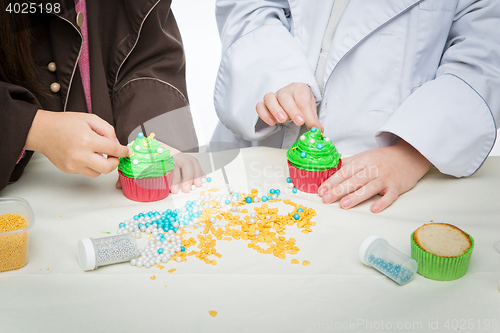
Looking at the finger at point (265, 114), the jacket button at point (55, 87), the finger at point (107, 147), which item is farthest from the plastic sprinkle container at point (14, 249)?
the finger at point (265, 114)

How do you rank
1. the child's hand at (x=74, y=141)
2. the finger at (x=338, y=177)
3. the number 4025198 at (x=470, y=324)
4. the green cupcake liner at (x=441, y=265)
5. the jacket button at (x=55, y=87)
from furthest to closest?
the jacket button at (x=55, y=87) < the finger at (x=338, y=177) < the child's hand at (x=74, y=141) < the green cupcake liner at (x=441, y=265) < the number 4025198 at (x=470, y=324)

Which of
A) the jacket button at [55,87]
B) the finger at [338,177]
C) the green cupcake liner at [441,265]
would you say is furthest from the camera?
the jacket button at [55,87]

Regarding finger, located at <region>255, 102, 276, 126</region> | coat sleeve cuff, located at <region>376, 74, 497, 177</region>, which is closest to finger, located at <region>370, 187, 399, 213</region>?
coat sleeve cuff, located at <region>376, 74, 497, 177</region>

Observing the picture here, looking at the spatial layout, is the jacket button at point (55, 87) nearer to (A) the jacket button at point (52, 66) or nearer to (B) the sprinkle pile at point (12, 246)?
(A) the jacket button at point (52, 66)

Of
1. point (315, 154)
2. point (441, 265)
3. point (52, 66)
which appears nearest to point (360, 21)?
point (315, 154)

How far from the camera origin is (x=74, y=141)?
0.91 meters

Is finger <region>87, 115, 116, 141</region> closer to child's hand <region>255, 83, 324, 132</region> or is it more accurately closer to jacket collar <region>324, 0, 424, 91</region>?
child's hand <region>255, 83, 324, 132</region>

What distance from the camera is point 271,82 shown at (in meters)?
1.21

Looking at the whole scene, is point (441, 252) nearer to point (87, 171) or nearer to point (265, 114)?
point (265, 114)

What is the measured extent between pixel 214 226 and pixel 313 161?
300 mm

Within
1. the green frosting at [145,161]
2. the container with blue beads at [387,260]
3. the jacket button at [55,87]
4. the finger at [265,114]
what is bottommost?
the container with blue beads at [387,260]

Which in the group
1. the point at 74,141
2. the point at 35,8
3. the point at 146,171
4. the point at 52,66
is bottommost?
the point at 146,171

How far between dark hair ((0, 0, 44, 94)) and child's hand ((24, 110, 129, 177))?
0.17 meters

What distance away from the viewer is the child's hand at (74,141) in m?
0.91
